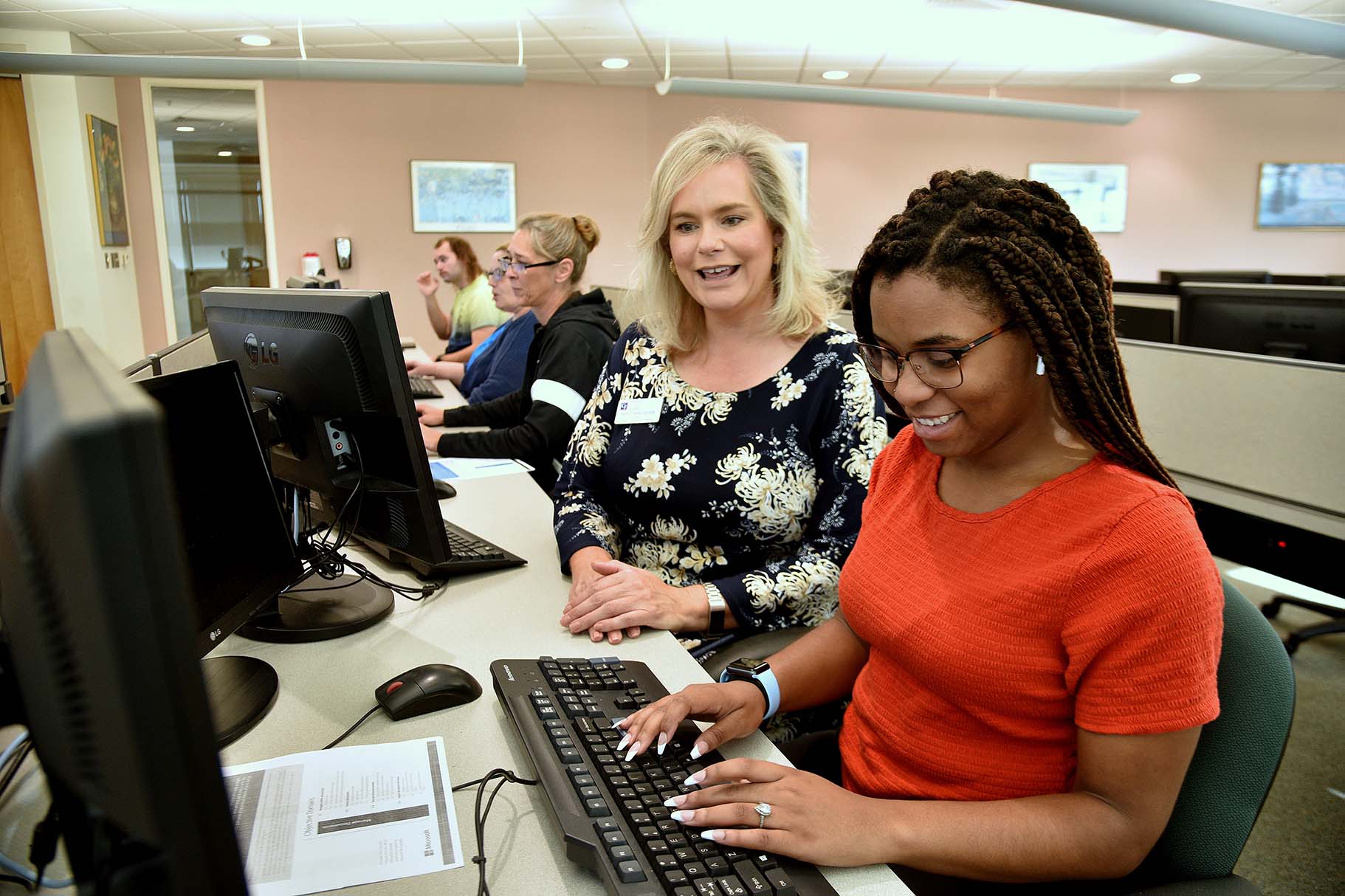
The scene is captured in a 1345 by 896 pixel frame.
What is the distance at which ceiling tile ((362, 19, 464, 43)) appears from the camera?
18.5 feet

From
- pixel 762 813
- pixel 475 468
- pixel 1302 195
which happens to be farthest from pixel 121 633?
pixel 1302 195

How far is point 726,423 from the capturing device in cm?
154

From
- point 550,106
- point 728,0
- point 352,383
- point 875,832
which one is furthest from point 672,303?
point 550,106

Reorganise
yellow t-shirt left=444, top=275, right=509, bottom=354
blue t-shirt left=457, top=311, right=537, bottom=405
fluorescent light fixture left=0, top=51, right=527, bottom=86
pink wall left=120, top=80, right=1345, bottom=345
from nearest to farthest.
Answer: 1. blue t-shirt left=457, top=311, right=537, bottom=405
2. fluorescent light fixture left=0, top=51, right=527, bottom=86
3. yellow t-shirt left=444, top=275, right=509, bottom=354
4. pink wall left=120, top=80, right=1345, bottom=345

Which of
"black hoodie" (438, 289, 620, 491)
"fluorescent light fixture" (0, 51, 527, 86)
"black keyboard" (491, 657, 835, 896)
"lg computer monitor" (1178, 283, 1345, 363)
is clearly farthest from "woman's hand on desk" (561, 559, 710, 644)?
"fluorescent light fixture" (0, 51, 527, 86)

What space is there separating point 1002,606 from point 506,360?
8.61ft

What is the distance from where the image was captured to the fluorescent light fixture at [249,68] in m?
4.48

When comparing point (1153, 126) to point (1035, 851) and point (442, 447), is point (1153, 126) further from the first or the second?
point (1035, 851)

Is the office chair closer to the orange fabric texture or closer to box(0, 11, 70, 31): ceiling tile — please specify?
the orange fabric texture

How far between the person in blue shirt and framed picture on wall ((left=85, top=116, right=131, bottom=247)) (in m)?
4.48

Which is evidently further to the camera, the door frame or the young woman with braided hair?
the door frame

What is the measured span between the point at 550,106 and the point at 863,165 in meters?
2.80

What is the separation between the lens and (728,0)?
5.13 metres

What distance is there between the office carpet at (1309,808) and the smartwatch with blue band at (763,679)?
1.36 meters
